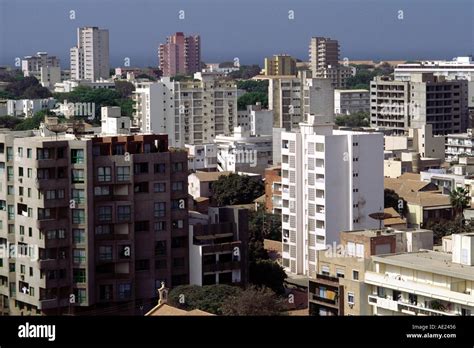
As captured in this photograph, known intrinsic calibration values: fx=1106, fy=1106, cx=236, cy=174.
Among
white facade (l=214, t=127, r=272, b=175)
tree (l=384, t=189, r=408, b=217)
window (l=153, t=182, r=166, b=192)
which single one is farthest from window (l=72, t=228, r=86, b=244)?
white facade (l=214, t=127, r=272, b=175)

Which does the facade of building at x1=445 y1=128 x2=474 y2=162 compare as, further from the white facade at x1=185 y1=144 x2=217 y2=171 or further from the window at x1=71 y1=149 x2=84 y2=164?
the window at x1=71 y1=149 x2=84 y2=164

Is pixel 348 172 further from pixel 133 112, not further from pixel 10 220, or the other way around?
pixel 133 112

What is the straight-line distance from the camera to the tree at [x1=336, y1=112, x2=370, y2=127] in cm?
1773

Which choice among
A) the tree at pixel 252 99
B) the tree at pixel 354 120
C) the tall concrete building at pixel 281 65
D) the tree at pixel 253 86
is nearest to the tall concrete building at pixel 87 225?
the tree at pixel 354 120

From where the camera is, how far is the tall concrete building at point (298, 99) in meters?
16.7

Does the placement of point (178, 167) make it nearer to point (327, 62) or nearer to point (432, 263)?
point (432, 263)

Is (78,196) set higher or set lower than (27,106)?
lower

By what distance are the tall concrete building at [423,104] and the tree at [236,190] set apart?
580 cm

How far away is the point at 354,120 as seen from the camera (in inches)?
716

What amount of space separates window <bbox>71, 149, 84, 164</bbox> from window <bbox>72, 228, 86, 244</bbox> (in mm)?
371

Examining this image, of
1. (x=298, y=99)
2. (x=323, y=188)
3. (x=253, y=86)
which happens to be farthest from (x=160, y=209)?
(x=253, y=86)

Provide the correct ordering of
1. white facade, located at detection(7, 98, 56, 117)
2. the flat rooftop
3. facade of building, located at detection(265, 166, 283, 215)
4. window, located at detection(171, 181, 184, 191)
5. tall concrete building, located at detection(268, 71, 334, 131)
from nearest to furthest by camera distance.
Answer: the flat rooftop
window, located at detection(171, 181, 184, 191)
facade of building, located at detection(265, 166, 283, 215)
tall concrete building, located at detection(268, 71, 334, 131)
white facade, located at detection(7, 98, 56, 117)

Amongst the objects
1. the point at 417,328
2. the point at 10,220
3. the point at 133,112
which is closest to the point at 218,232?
the point at 10,220

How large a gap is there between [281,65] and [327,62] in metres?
0.99
